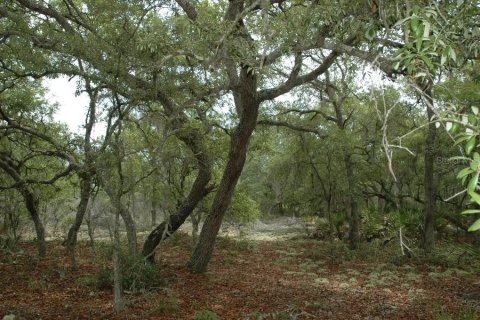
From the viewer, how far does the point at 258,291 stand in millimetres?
8922

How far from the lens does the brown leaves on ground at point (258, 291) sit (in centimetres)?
697

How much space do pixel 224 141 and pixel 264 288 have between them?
3907 mm

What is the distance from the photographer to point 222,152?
35.0 ft

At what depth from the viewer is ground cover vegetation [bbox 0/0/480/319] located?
13.0ft

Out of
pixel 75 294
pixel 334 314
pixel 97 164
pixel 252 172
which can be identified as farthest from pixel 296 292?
pixel 252 172

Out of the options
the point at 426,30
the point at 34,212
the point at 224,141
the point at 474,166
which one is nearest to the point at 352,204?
the point at 224,141

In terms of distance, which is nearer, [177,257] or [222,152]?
[222,152]

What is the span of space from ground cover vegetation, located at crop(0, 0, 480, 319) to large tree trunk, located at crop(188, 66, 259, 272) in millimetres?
37

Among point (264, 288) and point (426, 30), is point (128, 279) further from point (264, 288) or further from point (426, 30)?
point (426, 30)

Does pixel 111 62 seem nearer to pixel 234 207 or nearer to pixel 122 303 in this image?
pixel 122 303

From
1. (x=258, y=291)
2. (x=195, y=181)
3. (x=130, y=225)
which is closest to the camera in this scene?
(x=130, y=225)

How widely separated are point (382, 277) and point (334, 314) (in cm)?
428

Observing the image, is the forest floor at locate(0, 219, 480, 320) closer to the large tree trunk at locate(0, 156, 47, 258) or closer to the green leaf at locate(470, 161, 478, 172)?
the large tree trunk at locate(0, 156, 47, 258)

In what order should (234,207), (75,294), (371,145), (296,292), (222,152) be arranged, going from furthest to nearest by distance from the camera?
(371,145), (234,207), (222,152), (296,292), (75,294)
